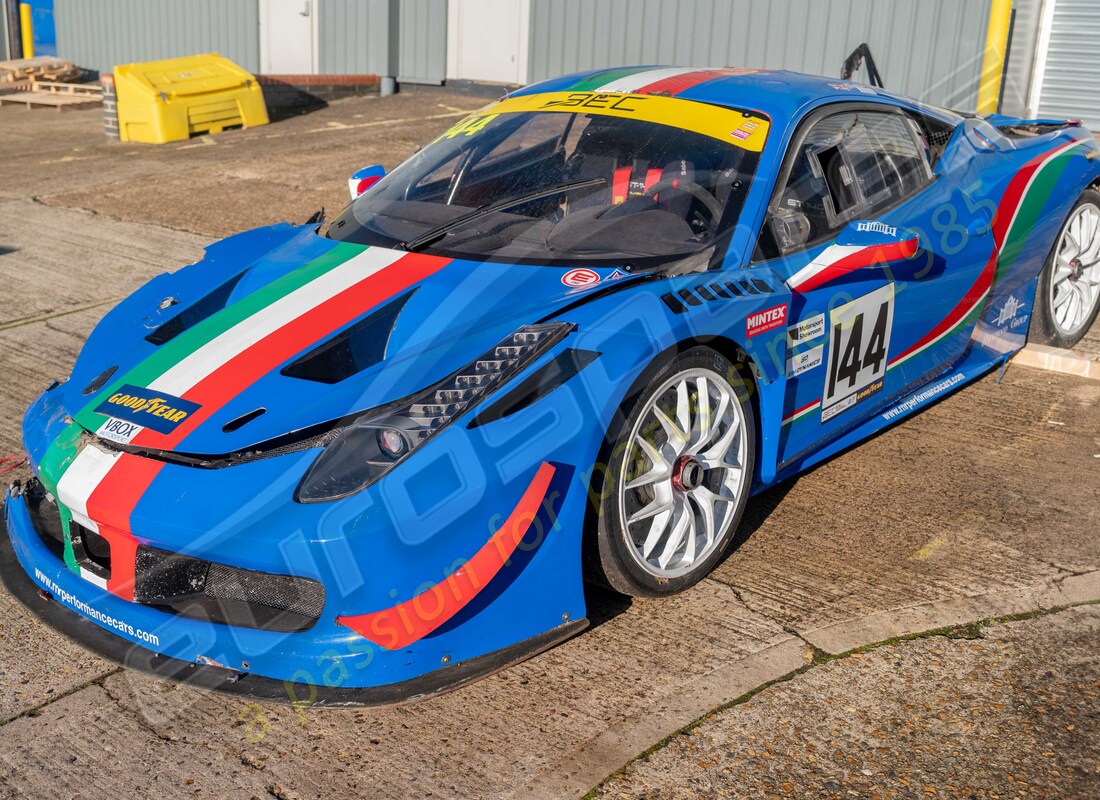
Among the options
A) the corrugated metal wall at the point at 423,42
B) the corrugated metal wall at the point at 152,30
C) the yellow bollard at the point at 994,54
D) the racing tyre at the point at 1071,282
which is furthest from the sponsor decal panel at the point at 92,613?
the corrugated metal wall at the point at 152,30

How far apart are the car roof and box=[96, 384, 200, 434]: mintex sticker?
6.52 ft

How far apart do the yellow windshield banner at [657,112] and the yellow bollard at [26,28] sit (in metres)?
15.9

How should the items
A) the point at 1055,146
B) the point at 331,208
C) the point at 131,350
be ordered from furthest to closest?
1. the point at 331,208
2. the point at 1055,146
3. the point at 131,350

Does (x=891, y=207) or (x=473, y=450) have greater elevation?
(x=891, y=207)

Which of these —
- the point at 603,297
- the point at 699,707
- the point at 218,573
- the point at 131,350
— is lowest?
the point at 699,707

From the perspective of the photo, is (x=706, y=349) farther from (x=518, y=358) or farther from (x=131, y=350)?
(x=131, y=350)

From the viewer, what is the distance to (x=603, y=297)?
128 inches

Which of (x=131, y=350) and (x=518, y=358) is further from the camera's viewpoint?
(x=131, y=350)

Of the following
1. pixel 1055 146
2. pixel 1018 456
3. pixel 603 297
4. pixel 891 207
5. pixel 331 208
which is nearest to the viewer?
pixel 603 297

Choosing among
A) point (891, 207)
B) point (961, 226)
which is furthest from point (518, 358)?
point (961, 226)

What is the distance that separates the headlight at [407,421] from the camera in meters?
2.76

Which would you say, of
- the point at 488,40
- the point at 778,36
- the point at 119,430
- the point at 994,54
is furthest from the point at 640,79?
the point at 488,40

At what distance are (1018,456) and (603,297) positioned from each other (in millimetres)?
2141

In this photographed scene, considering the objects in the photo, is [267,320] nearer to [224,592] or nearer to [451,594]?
[224,592]
